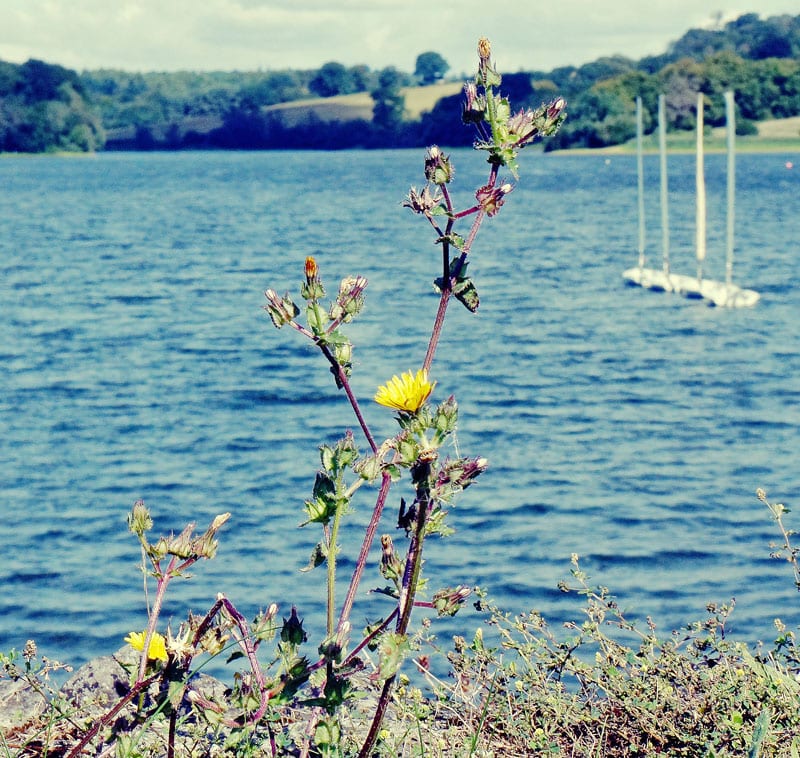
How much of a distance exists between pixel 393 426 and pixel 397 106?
510 feet

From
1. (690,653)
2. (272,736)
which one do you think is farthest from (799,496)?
(272,736)

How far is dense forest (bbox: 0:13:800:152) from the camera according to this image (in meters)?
135

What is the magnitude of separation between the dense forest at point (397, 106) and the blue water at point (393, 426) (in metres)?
87.3

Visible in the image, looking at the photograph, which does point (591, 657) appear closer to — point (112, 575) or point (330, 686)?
point (330, 686)

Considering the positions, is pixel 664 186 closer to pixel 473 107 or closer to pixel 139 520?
pixel 473 107

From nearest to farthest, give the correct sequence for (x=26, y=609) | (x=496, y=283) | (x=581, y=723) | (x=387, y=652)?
(x=387, y=652)
(x=581, y=723)
(x=26, y=609)
(x=496, y=283)

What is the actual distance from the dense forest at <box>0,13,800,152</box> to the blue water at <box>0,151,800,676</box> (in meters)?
87.3

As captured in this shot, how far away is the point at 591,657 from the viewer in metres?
7.28

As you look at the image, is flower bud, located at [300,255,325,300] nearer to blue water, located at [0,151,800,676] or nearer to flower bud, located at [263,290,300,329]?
flower bud, located at [263,290,300,329]

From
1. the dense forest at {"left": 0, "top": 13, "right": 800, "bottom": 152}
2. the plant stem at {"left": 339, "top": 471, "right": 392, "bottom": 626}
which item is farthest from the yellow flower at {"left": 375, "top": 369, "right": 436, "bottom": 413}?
the dense forest at {"left": 0, "top": 13, "right": 800, "bottom": 152}

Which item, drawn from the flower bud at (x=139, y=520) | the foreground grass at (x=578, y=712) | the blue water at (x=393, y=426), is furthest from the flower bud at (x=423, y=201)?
the blue water at (x=393, y=426)

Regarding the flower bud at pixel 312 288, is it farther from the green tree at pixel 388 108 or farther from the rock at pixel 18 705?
the green tree at pixel 388 108

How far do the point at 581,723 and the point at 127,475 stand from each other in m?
11.9

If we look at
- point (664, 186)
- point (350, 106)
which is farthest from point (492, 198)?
point (350, 106)
